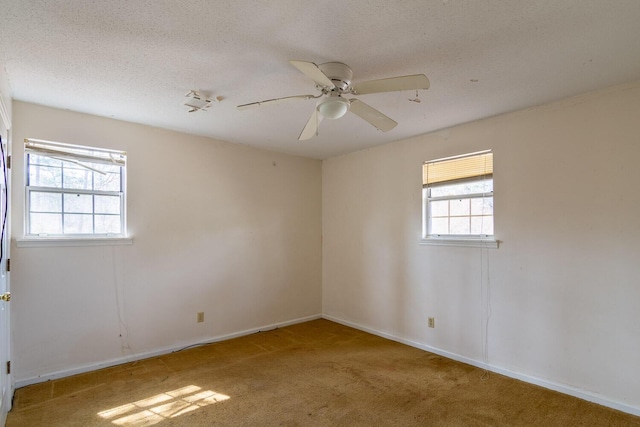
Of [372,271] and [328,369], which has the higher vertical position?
[372,271]

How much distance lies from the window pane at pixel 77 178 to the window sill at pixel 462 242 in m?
3.49

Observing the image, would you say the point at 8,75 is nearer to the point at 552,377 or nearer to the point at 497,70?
the point at 497,70

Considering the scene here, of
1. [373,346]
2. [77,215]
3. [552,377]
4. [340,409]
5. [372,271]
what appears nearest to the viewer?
[340,409]

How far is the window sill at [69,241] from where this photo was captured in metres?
2.77

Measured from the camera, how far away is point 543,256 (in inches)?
110

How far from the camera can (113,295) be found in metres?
3.18

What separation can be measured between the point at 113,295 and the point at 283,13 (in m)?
3.02

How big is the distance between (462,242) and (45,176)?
4.00 meters

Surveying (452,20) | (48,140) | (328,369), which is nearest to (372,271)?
(328,369)

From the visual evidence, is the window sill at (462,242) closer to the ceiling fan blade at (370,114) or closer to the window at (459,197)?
the window at (459,197)

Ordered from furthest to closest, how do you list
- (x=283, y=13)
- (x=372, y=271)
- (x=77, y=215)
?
1. (x=372, y=271)
2. (x=77, y=215)
3. (x=283, y=13)

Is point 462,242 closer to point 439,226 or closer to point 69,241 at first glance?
point 439,226

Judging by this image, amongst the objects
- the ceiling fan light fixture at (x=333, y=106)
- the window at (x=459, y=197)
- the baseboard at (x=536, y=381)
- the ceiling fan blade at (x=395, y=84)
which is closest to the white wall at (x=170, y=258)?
the baseboard at (x=536, y=381)

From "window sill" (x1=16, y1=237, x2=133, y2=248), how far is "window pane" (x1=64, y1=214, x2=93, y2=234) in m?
0.12
